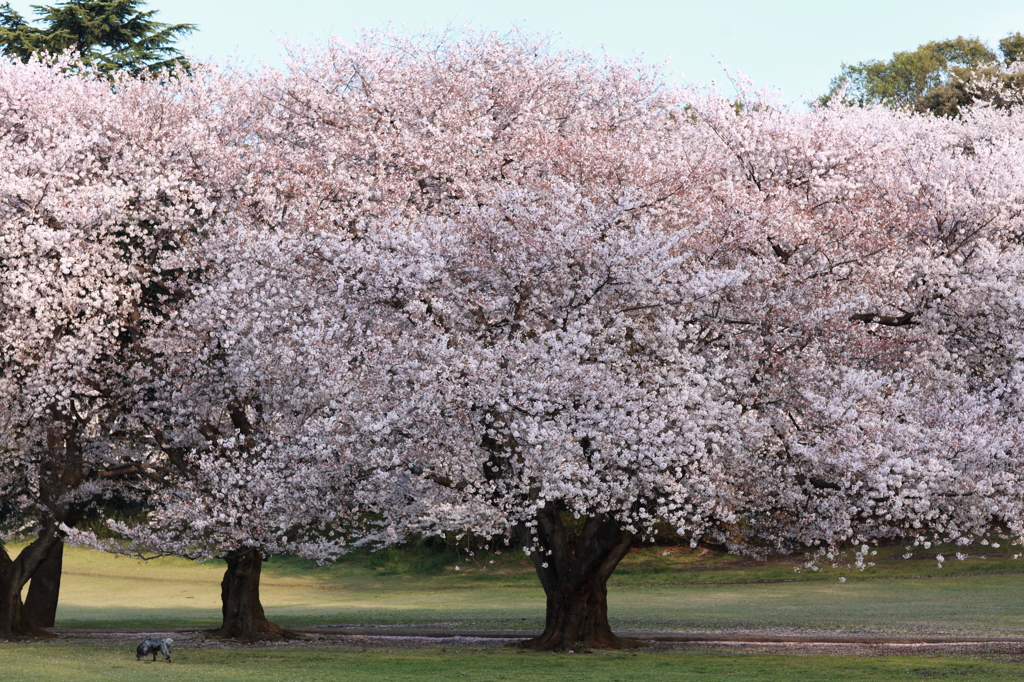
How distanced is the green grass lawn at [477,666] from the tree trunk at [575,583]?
97cm

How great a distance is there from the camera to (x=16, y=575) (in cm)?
3109

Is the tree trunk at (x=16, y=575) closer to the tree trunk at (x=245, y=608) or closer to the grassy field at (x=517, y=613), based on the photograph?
the grassy field at (x=517, y=613)

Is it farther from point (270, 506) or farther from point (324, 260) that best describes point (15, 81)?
point (270, 506)

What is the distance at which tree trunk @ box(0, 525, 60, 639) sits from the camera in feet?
102

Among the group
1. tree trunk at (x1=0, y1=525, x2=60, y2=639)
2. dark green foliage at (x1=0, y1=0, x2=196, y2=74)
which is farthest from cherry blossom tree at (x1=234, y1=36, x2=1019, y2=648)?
dark green foliage at (x1=0, y1=0, x2=196, y2=74)

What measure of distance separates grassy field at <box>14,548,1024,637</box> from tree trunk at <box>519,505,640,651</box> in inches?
265

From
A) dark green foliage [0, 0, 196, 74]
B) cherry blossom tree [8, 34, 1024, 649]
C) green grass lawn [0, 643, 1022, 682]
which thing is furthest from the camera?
dark green foliage [0, 0, 196, 74]

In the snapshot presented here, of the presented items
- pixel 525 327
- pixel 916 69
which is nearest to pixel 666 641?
pixel 525 327

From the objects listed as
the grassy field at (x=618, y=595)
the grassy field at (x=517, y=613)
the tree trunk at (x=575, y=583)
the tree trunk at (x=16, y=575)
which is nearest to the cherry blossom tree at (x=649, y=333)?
the tree trunk at (x=575, y=583)

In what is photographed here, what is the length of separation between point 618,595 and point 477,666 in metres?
25.2

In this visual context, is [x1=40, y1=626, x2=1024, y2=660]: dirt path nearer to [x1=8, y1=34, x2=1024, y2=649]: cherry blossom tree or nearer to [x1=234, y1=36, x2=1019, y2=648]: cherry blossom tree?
[x1=8, y1=34, x2=1024, y2=649]: cherry blossom tree

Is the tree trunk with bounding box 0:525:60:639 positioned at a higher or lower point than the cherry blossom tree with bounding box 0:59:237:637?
lower

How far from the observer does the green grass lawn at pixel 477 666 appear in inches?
826

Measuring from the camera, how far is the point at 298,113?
31203mm
